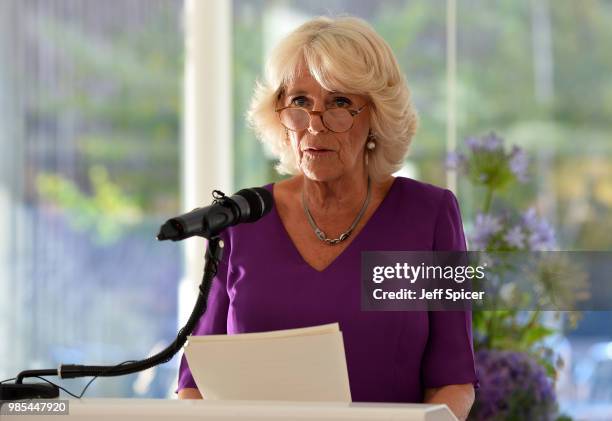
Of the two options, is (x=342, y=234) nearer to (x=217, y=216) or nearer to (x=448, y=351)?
(x=448, y=351)

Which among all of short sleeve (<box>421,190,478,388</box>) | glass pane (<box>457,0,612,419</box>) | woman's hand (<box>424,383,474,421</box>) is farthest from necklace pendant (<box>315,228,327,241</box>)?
glass pane (<box>457,0,612,419</box>)

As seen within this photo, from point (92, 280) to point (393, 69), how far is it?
2.66 meters

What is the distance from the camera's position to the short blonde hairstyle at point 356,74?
1.95 metres

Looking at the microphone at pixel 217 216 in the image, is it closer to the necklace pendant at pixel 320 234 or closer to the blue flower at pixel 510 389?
the necklace pendant at pixel 320 234

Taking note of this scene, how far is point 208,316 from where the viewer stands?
2.01 m

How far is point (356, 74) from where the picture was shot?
6.40ft

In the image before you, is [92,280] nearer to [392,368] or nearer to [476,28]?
[476,28]

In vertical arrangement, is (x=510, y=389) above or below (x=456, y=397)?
below

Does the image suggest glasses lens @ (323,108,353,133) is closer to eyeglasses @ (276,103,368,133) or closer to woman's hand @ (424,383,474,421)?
eyeglasses @ (276,103,368,133)

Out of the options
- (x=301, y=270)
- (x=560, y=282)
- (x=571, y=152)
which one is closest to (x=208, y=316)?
(x=301, y=270)

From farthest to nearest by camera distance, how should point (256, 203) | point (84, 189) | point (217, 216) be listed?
1. point (84, 189)
2. point (256, 203)
3. point (217, 216)

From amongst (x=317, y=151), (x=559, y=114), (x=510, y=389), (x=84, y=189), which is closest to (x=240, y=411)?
(x=317, y=151)

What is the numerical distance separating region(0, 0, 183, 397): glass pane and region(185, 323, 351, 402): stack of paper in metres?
2.88

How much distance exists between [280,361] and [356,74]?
78 centimetres
